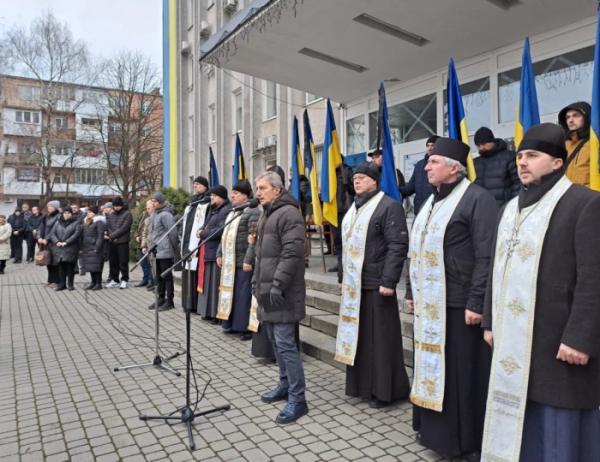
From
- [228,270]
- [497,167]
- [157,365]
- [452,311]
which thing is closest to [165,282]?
[228,270]

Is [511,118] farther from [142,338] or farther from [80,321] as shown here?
[80,321]

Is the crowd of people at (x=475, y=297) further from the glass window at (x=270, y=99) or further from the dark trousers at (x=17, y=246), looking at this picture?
the dark trousers at (x=17, y=246)

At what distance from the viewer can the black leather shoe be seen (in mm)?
4430

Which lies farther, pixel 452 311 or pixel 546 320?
pixel 452 311

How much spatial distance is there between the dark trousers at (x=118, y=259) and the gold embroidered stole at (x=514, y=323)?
34.1ft

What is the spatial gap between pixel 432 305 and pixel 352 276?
1.06 metres

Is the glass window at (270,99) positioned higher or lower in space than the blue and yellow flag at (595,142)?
higher

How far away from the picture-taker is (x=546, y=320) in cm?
248

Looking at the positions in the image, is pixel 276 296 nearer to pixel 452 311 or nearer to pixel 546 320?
pixel 452 311

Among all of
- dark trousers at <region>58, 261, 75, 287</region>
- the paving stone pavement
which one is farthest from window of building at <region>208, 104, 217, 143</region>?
the paving stone pavement

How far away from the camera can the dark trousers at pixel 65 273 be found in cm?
1165

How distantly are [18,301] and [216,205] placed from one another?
6032 millimetres

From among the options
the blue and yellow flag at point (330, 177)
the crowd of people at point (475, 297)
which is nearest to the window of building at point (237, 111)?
the blue and yellow flag at point (330, 177)

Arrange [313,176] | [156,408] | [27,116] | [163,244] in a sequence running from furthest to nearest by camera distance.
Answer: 1. [27,116]
2. [163,244]
3. [313,176]
4. [156,408]
